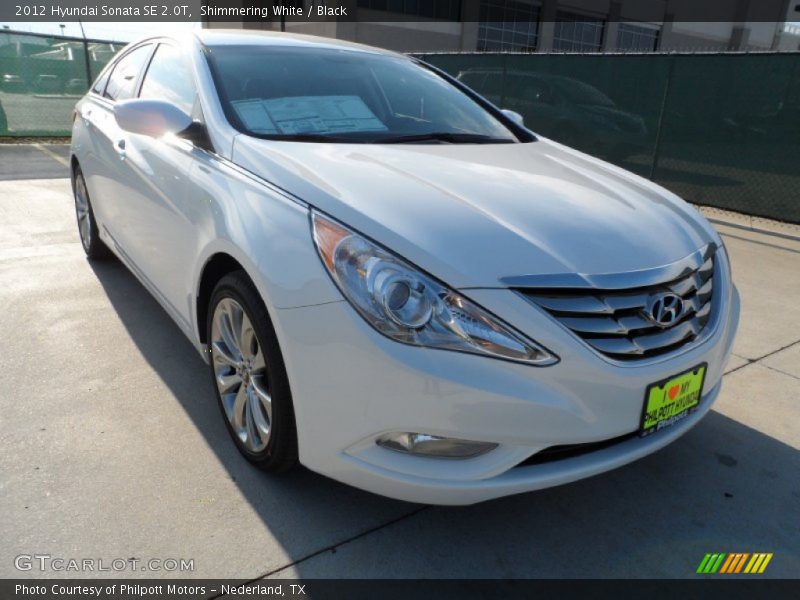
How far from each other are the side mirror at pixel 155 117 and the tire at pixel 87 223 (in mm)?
1957

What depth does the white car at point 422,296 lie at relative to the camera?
1664 millimetres

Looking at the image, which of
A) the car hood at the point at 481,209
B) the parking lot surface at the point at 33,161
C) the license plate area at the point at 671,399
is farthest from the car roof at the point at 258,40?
the parking lot surface at the point at 33,161

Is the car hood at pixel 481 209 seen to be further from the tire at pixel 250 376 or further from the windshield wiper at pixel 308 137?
the tire at pixel 250 376

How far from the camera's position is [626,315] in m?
1.82

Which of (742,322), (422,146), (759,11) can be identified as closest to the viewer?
(422,146)

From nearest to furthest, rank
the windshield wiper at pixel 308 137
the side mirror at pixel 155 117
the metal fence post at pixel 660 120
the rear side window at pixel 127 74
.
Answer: the windshield wiper at pixel 308 137, the side mirror at pixel 155 117, the rear side window at pixel 127 74, the metal fence post at pixel 660 120

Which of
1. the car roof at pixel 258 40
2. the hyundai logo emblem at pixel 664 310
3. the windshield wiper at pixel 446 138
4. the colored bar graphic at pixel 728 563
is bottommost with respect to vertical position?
the colored bar graphic at pixel 728 563

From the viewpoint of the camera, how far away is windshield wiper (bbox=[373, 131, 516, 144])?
2.62 meters

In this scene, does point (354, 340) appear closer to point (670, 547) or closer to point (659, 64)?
point (670, 547)

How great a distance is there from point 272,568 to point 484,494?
0.69 metres

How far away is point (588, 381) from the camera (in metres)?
1.70

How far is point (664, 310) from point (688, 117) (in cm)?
Answer: 655

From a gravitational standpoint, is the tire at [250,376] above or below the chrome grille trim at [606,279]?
below

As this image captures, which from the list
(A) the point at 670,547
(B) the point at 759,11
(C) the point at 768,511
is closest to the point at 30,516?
(A) the point at 670,547
